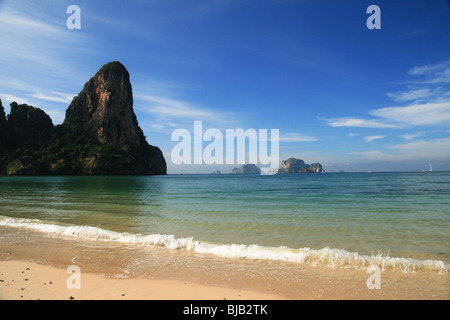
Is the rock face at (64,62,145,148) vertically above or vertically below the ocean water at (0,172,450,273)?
above

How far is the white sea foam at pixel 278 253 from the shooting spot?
6137mm

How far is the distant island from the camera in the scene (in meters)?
115

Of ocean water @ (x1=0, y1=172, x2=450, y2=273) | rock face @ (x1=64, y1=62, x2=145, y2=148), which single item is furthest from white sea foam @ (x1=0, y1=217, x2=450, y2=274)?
rock face @ (x1=64, y1=62, x2=145, y2=148)

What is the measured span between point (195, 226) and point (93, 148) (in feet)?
438

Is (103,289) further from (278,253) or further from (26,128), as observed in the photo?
(26,128)

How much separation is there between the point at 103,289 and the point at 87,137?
15077 centimetres

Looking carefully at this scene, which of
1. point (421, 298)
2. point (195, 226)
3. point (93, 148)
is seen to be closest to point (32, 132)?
point (93, 148)

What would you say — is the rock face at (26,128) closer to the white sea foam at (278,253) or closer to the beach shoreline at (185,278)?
the white sea foam at (278,253)

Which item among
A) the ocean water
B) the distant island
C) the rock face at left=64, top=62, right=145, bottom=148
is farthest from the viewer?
the rock face at left=64, top=62, right=145, bottom=148

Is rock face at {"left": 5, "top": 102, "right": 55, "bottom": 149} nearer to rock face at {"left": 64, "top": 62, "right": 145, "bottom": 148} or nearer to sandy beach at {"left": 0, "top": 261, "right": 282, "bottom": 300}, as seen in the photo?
rock face at {"left": 64, "top": 62, "right": 145, "bottom": 148}

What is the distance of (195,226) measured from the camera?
11.0 metres

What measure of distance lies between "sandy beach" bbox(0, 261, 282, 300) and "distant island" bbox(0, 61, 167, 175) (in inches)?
4935

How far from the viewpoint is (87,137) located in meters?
135
